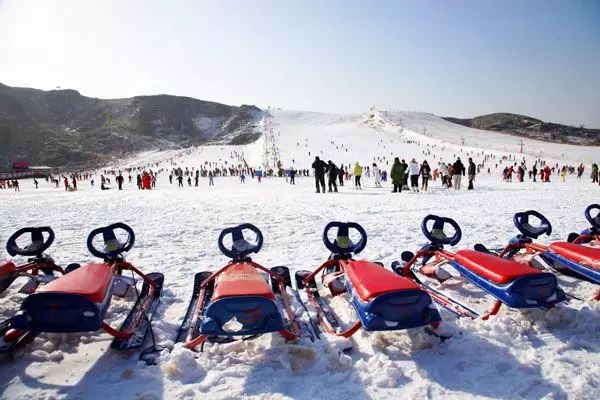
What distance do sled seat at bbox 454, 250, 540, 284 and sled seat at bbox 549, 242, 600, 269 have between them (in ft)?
3.50

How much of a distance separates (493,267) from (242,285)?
2.59 m

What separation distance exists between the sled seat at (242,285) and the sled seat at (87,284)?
101 centimetres

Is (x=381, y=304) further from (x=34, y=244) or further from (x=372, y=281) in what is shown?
(x=34, y=244)

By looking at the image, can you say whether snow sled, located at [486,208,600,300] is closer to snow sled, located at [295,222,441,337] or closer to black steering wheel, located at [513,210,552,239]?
black steering wheel, located at [513,210,552,239]

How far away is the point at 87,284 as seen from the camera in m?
3.27

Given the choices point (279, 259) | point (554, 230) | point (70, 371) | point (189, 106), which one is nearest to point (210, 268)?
point (279, 259)

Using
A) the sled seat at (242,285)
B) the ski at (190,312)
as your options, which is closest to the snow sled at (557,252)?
the sled seat at (242,285)

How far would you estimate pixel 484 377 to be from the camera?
9.45 feet

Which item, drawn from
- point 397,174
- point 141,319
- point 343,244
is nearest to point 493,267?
point 343,244

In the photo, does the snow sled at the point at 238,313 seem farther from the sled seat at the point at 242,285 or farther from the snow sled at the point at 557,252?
the snow sled at the point at 557,252

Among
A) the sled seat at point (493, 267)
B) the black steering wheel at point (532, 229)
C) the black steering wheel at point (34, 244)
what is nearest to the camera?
the sled seat at point (493, 267)

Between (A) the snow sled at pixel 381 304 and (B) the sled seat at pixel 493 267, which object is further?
(B) the sled seat at pixel 493 267

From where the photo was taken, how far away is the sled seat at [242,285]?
123 inches

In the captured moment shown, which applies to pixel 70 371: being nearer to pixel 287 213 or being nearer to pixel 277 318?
pixel 277 318
